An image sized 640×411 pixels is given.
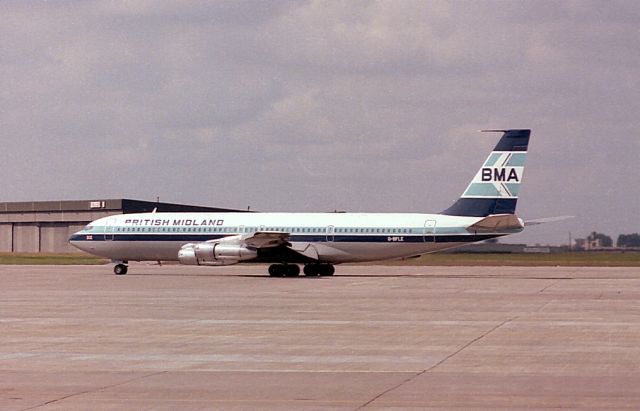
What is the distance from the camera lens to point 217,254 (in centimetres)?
5259

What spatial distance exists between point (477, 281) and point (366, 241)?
6.90 metres

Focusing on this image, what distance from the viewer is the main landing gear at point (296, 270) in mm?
54691

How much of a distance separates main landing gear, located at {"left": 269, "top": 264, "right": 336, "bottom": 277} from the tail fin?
27.9 ft

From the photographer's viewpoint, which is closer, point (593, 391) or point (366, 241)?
point (593, 391)

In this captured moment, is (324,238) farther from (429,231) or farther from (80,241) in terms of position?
(80,241)

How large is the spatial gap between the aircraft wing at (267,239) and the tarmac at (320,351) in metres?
15.3

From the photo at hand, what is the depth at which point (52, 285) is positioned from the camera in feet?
143

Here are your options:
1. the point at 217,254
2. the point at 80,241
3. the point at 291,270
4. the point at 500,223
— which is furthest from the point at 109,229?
the point at 500,223

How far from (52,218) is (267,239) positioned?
210ft

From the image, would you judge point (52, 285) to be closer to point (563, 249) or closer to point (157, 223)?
point (157, 223)

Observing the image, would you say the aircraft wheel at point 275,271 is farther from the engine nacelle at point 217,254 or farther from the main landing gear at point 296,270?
the engine nacelle at point 217,254

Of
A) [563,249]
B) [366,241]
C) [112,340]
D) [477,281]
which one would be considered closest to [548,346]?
[112,340]

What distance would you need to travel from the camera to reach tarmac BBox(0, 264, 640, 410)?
13.5 metres

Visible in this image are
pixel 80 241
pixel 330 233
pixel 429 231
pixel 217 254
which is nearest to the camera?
pixel 429 231
